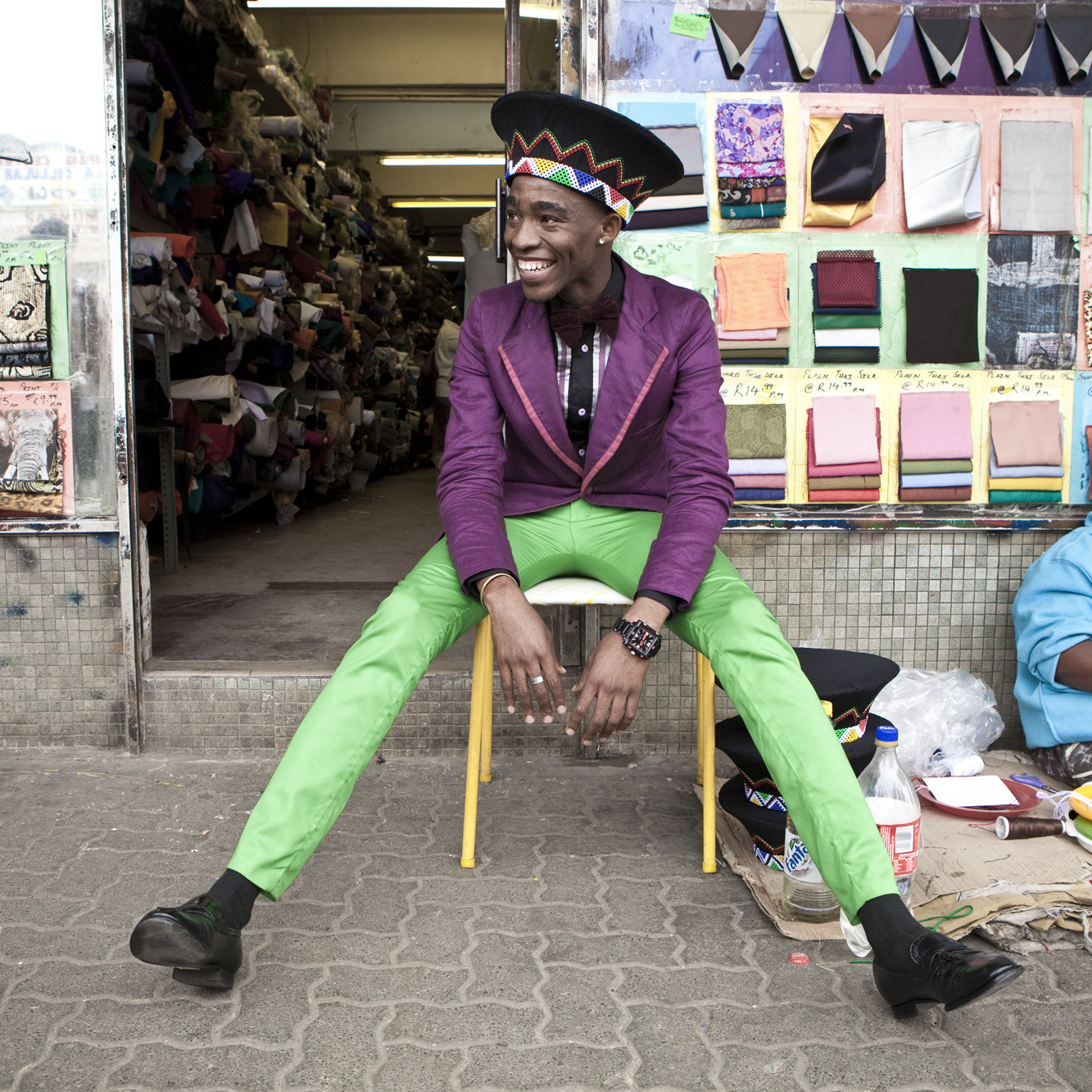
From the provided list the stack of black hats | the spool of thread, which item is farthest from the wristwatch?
the spool of thread

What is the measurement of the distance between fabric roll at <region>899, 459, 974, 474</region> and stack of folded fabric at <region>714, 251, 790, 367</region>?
581mm

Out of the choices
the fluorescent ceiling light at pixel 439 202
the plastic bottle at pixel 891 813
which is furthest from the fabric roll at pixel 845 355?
the fluorescent ceiling light at pixel 439 202

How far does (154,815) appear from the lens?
283 centimetres

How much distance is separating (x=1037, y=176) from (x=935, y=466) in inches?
37.2

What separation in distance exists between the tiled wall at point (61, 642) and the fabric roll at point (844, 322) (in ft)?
7.52

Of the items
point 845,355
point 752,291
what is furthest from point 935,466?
point 752,291

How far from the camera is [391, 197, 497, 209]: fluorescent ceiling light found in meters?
12.7

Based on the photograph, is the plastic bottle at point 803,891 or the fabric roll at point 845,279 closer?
the plastic bottle at point 803,891

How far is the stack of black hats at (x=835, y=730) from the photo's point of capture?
2.43 metres

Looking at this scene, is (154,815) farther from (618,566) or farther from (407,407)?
(407,407)

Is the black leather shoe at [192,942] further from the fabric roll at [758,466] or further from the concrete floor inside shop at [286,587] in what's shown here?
the fabric roll at [758,466]

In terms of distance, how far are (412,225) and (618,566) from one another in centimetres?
1270

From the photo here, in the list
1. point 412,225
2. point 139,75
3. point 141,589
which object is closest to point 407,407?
point 412,225

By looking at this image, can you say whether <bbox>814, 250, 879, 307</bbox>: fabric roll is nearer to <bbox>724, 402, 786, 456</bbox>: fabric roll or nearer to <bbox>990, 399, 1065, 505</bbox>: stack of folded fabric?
<bbox>724, 402, 786, 456</bbox>: fabric roll
